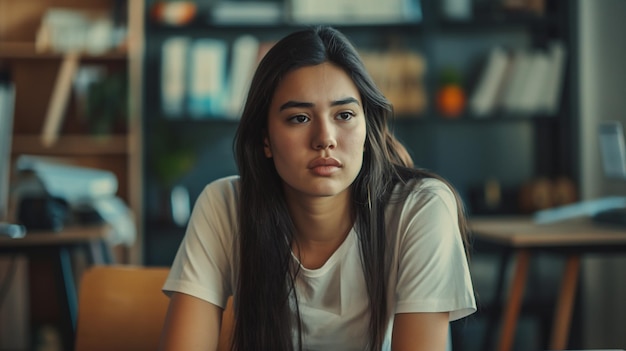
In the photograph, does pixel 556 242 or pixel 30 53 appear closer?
pixel 556 242

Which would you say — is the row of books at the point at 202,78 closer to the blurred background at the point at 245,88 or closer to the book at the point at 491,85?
the blurred background at the point at 245,88

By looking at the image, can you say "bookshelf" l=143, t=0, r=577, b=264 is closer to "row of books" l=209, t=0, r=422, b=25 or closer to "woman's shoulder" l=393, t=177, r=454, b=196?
"row of books" l=209, t=0, r=422, b=25

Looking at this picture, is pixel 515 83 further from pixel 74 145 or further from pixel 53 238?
pixel 53 238

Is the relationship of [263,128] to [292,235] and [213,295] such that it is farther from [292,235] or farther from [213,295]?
[213,295]

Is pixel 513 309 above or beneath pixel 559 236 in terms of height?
beneath

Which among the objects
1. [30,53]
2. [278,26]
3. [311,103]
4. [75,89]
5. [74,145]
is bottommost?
[311,103]

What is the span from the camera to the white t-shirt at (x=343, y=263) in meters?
1.57

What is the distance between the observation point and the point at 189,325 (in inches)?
62.9

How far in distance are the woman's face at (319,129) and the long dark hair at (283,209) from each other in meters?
0.03

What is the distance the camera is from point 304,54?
5.29 ft

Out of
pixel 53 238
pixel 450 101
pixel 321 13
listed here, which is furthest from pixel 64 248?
pixel 450 101

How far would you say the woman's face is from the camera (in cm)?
157

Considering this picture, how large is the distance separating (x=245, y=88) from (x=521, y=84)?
4.31ft

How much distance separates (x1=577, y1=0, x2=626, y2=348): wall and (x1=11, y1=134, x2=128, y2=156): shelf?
2.21 meters
